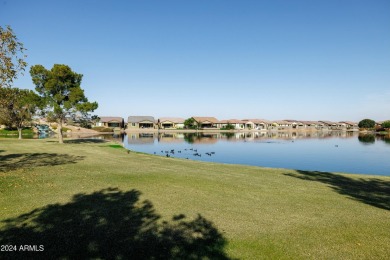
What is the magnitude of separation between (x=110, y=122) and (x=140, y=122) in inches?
594

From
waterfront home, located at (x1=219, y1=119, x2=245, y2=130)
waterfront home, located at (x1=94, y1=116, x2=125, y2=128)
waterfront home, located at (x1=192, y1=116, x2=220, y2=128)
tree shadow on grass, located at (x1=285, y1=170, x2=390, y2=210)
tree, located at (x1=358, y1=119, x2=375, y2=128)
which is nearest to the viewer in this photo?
tree shadow on grass, located at (x1=285, y1=170, x2=390, y2=210)

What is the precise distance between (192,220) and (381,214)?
7557 mm

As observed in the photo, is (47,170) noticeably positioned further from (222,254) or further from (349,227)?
(349,227)

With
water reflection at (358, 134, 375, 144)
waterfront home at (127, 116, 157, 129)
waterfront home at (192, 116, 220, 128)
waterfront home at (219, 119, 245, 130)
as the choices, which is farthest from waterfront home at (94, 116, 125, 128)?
water reflection at (358, 134, 375, 144)

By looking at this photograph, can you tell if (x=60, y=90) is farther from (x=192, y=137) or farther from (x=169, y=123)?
(x=169, y=123)

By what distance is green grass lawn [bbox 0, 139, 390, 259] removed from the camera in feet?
23.7

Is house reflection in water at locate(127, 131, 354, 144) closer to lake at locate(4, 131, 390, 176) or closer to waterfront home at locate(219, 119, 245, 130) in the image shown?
lake at locate(4, 131, 390, 176)

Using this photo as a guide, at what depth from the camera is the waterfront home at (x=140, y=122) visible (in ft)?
452

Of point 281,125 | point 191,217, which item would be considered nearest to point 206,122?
point 281,125

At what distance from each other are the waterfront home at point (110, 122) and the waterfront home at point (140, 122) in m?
4.83

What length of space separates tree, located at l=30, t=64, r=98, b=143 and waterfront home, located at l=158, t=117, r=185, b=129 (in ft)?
340

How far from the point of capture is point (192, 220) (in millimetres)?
9117

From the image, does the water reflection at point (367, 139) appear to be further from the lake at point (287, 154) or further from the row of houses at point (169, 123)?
the row of houses at point (169, 123)

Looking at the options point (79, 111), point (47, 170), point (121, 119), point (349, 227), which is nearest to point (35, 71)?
point (79, 111)
